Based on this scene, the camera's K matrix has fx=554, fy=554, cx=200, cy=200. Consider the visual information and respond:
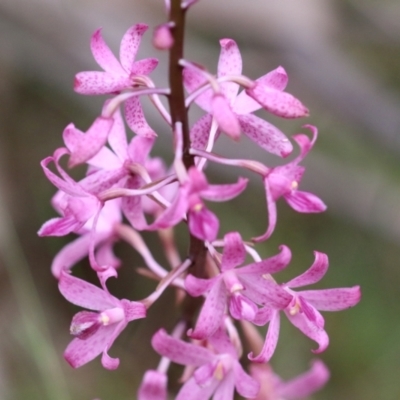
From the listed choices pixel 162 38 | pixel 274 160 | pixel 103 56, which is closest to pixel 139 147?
pixel 103 56

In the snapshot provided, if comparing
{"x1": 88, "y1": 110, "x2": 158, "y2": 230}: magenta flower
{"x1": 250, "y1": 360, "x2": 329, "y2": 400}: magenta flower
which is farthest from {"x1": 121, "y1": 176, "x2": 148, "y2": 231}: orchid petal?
{"x1": 250, "y1": 360, "x2": 329, "y2": 400}: magenta flower

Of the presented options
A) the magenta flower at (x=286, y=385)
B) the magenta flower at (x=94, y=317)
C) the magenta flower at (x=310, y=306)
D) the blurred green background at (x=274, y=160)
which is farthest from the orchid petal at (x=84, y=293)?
the blurred green background at (x=274, y=160)

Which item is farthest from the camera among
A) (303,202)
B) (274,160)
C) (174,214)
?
(274,160)

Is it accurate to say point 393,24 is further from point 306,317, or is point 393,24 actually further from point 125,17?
point 306,317

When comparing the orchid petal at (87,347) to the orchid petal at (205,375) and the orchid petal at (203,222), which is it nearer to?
the orchid petal at (205,375)

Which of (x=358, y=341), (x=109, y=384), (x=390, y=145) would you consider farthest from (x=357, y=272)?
(x=109, y=384)

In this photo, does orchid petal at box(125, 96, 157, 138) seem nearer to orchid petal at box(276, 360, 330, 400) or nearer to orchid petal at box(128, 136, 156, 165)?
orchid petal at box(128, 136, 156, 165)

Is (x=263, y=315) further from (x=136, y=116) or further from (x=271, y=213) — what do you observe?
(x=136, y=116)
